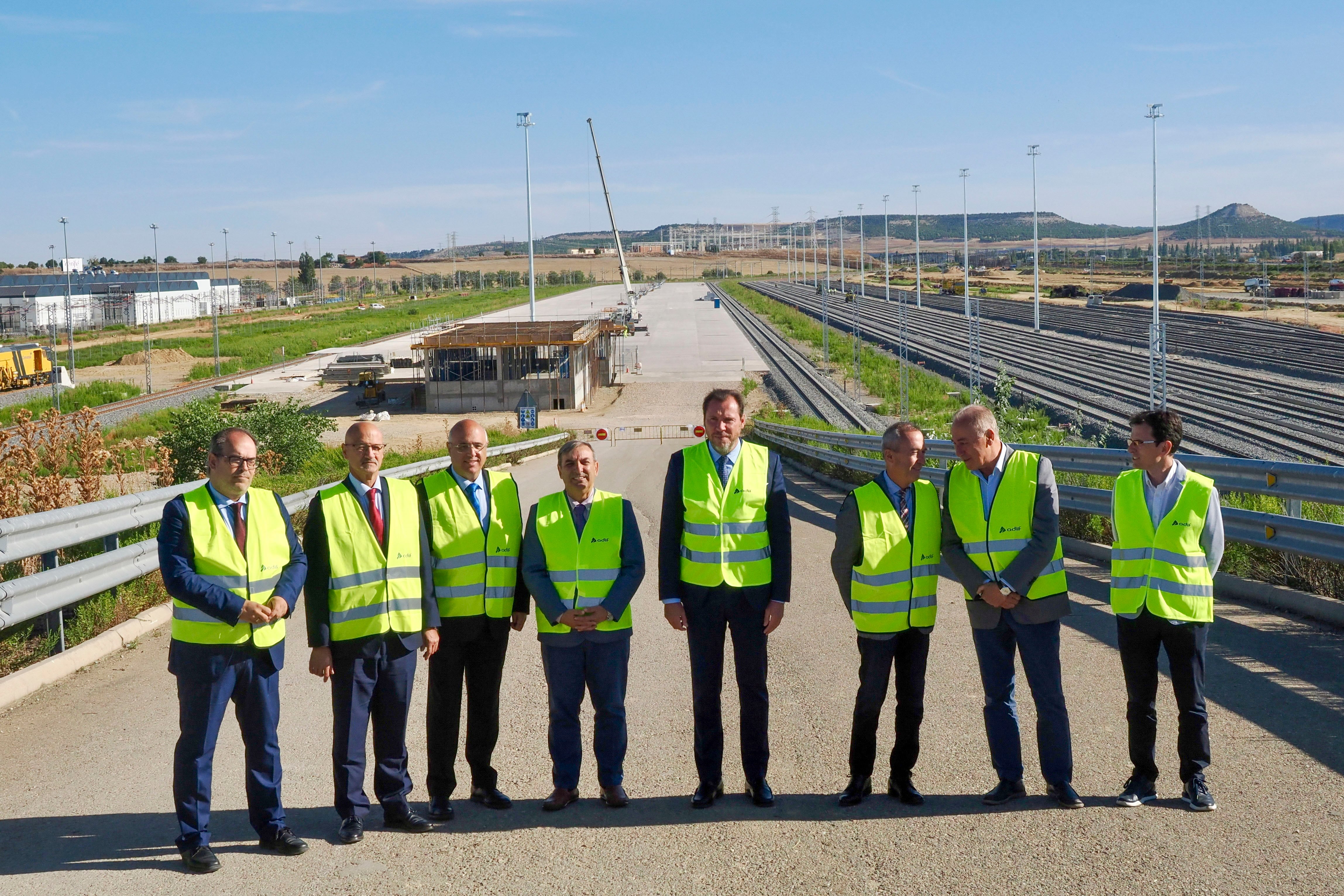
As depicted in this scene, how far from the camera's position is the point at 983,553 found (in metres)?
5.82

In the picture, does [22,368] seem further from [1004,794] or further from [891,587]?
[1004,794]

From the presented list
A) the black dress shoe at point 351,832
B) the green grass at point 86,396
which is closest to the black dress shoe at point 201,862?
the black dress shoe at point 351,832

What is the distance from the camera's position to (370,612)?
5645 mm

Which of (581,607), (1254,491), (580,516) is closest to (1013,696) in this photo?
(581,607)

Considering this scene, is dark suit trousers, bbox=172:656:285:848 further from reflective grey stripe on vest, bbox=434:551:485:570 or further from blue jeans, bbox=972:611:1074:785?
blue jeans, bbox=972:611:1074:785

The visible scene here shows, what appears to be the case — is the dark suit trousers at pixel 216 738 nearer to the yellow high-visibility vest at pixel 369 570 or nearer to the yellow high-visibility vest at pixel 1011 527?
the yellow high-visibility vest at pixel 369 570

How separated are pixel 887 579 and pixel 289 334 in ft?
353

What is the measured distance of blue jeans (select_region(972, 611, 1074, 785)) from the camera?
5.61 metres

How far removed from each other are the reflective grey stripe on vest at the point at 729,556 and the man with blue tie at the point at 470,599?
34.6 inches

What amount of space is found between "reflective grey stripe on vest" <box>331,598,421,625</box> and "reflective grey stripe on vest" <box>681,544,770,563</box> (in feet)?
4.74

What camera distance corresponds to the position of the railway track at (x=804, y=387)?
143 ft

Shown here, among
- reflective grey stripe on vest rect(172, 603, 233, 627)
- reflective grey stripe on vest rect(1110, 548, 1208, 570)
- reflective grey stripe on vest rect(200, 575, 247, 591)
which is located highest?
reflective grey stripe on vest rect(200, 575, 247, 591)

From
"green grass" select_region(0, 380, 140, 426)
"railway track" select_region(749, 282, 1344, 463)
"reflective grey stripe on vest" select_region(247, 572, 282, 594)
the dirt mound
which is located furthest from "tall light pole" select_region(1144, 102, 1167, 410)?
the dirt mound

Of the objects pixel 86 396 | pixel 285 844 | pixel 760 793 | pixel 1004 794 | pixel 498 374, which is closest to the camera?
pixel 285 844
